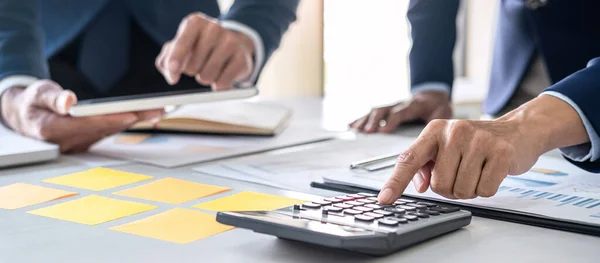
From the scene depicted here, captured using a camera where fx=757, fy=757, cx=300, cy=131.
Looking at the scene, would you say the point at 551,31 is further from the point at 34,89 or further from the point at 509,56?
the point at 34,89

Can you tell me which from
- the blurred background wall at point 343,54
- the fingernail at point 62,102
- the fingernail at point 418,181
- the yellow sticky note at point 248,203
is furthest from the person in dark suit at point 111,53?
the blurred background wall at point 343,54

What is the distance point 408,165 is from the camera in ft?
2.57

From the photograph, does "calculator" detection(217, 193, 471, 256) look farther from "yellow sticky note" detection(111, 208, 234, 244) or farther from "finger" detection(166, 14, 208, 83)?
"finger" detection(166, 14, 208, 83)

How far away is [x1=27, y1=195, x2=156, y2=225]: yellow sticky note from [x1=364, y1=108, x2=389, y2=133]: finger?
2.28 feet

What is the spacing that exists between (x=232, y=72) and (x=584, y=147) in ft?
2.38

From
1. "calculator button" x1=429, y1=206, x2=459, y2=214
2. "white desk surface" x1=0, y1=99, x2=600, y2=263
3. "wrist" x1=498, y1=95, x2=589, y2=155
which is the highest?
"wrist" x1=498, y1=95, x2=589, y2=155

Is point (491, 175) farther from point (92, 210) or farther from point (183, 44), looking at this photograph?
point (183, 44)

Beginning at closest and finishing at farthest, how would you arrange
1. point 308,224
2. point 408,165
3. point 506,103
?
1. point 308,224
2. point 408,165
3. point 506,103

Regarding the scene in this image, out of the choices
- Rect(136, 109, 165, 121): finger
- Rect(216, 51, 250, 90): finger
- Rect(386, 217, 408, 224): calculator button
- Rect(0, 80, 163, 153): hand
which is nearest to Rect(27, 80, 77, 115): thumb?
Rect(0, 80, 163, 153): hand

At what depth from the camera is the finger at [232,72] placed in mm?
1464

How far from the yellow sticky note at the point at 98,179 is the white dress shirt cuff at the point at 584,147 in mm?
540

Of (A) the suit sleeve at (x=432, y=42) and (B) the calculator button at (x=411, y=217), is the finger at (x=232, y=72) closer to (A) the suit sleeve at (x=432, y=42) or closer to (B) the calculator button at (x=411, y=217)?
(A) the suit sleeve at (x=432, y=42)

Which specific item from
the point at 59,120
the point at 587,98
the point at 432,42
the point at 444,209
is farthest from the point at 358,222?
the point at 432,42

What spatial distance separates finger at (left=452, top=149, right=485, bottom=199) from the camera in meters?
0.80
